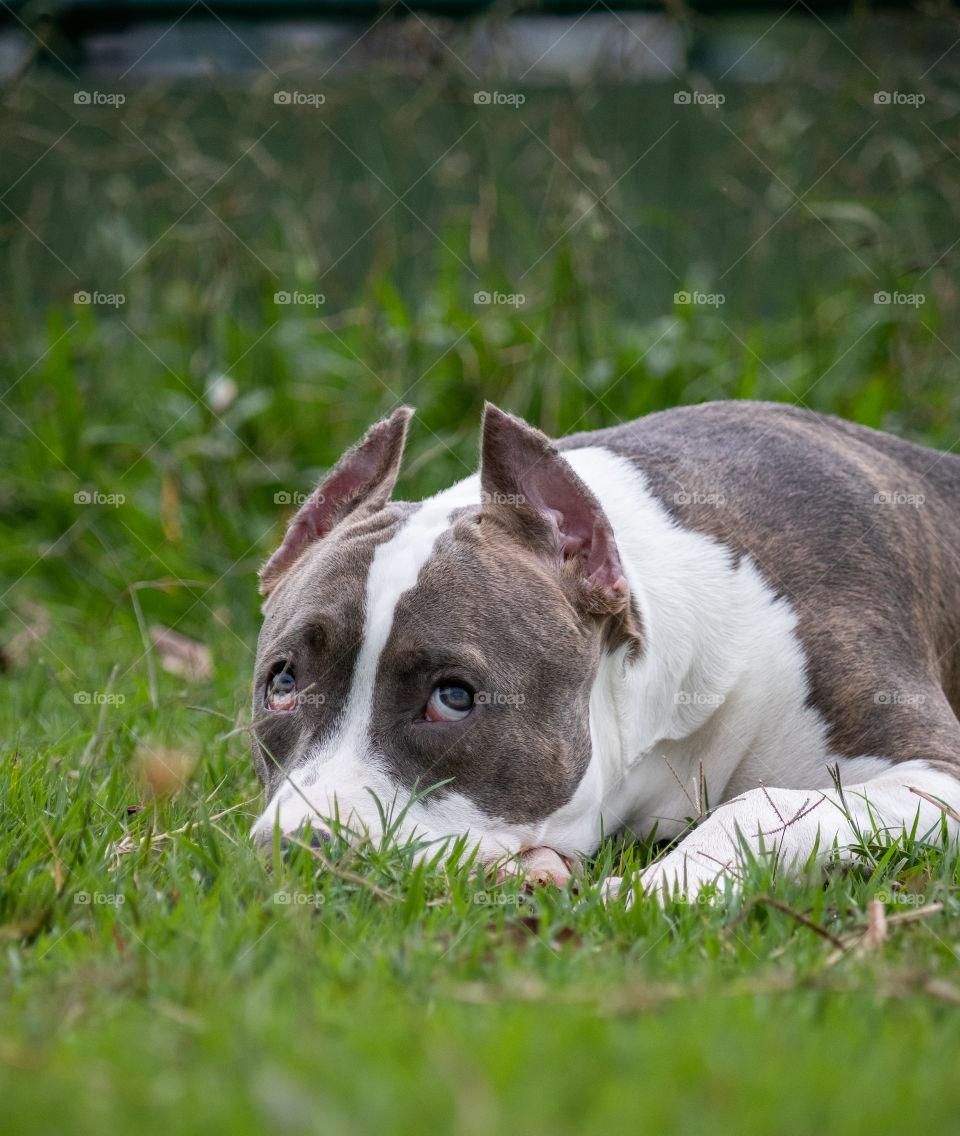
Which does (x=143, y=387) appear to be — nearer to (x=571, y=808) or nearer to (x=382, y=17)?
(x=382, y=17)

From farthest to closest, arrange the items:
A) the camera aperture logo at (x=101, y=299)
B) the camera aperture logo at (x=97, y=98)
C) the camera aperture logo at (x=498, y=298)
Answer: the camera aperture logo at (x=97, y=98) < the camera aperture logo at (x=101, y=299) < the camera aperture logo at (x=498, y=298)

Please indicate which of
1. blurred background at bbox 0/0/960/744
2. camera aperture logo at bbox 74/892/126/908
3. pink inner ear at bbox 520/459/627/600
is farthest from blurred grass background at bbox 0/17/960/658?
camera aperture logo at bbox 74/892/126/908

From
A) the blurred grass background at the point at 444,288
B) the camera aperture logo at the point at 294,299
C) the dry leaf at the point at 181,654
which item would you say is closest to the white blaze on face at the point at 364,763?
the dry leaf at the point at 181,654

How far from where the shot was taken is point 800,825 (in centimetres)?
270

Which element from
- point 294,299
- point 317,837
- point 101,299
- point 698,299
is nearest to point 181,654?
point 294,299

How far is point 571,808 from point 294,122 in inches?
203

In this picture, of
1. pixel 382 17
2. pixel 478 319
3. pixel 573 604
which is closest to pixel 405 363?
pixel 478 319

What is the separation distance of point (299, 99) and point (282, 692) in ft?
13.5

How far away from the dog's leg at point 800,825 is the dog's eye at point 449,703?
46cm

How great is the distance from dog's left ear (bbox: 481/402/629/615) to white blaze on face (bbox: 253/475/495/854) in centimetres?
19

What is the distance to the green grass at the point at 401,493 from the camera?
1470mm

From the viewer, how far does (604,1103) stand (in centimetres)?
135

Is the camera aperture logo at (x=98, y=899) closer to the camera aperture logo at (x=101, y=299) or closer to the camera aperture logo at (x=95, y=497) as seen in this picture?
the camera aperture logo at (x=95, y=497)

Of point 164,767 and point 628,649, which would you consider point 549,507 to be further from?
point 164,767
